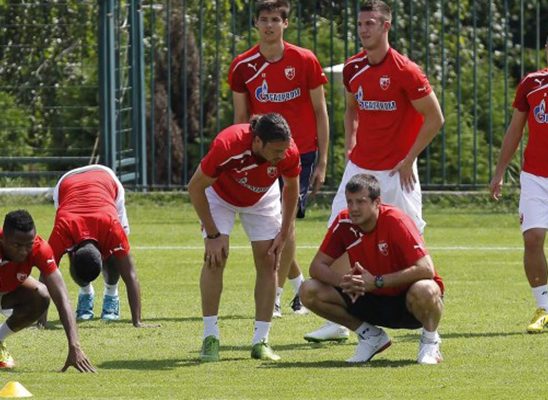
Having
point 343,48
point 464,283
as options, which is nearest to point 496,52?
point 343,48

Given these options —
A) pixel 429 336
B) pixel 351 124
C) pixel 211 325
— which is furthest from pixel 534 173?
pixel 211 325

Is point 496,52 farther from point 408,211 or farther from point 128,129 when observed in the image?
point 408,211

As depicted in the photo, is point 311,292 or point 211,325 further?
point 211,325

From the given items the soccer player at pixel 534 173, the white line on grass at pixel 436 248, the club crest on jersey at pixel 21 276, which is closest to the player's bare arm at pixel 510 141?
the soccer player at pixel 534 173

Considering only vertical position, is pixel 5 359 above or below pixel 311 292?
below

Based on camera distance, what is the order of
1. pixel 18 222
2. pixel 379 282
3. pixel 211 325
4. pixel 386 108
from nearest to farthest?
pixel 18 222, pixel 379 282, pixel 211 325, pixel 386 108

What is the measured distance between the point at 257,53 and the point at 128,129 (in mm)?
9337

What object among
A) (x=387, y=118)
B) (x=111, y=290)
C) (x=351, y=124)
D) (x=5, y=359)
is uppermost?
(x=387, y=118)

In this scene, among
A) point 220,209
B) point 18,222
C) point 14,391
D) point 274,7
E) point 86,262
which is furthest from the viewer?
point 274,7

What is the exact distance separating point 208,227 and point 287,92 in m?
2.37

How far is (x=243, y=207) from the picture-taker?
36.3ft

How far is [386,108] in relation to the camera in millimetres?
11672

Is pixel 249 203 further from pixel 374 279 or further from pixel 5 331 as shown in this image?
pixel 5 331

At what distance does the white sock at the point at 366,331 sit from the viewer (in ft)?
34.9
